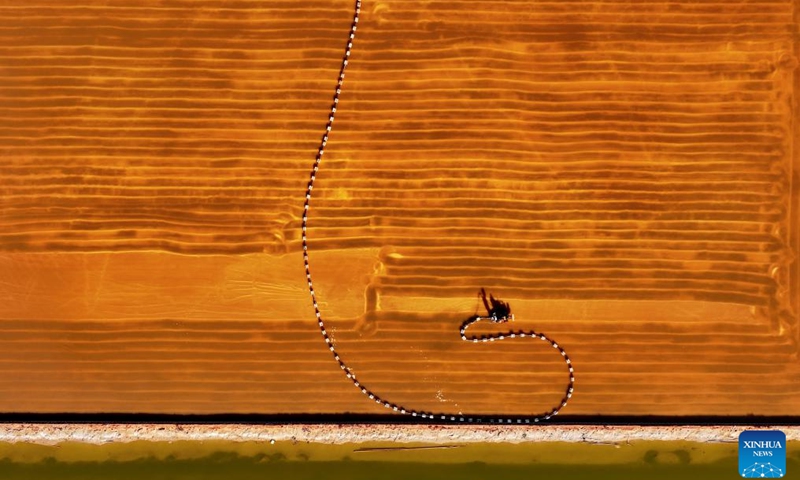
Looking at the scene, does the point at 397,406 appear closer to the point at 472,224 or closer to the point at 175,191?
the point at 472,224

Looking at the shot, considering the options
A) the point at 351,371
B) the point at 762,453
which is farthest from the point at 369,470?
the point at 762,453

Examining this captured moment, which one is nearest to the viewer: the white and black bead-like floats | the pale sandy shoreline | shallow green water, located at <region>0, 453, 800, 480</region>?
the white and black bead-like floats

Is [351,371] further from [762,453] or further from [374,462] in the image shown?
[762,453]

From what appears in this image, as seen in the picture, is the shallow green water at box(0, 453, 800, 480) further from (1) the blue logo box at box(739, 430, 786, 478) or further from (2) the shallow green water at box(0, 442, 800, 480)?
(1) the blue logo box at box(739, 430, 786, 478)

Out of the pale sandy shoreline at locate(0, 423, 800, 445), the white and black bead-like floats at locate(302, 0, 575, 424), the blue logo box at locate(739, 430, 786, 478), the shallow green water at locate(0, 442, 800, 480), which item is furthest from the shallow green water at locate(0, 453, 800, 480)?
the white and black bead-like floats at locate(302, 0, 575, 424)

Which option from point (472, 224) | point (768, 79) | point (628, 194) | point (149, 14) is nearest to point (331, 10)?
point (149, 14)
